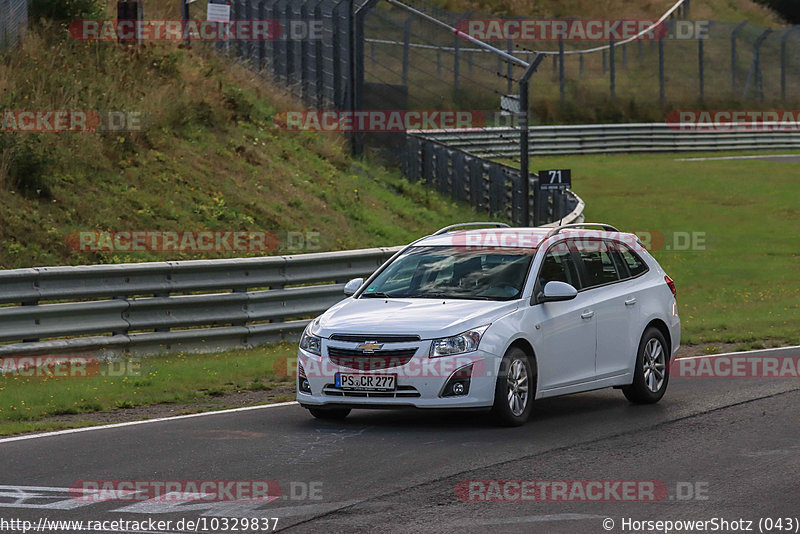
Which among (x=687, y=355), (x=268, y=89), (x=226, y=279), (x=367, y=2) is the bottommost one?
(x=687, y=355)

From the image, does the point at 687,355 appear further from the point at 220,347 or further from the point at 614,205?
the point at 614,205

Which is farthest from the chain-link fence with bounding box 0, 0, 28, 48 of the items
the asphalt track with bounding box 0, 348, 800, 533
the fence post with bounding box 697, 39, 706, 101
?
the fence post with bounding box 697, 39, 706, 101

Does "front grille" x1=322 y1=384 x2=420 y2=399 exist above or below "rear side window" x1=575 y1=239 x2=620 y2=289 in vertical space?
below

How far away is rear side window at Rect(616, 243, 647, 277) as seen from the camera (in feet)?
42.1

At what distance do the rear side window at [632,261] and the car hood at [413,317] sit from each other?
2.10 metres

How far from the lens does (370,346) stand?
1062 centimetres

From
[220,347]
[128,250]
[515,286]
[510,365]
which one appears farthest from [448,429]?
[128,250]

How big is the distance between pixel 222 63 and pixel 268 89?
132 centimetres

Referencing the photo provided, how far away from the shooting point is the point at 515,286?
11398mm

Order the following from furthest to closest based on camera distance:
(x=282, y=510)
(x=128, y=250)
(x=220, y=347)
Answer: (x=128, y=250)
(x=220, y=347)
(x=282, y=510)

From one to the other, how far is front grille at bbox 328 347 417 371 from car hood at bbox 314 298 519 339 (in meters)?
0.16

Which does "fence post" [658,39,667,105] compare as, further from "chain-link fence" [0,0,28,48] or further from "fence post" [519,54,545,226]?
"chain-link fence" [0,0,28,48]

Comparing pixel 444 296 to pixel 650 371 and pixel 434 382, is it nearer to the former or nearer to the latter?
pixel 434 382

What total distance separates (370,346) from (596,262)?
2.85m
